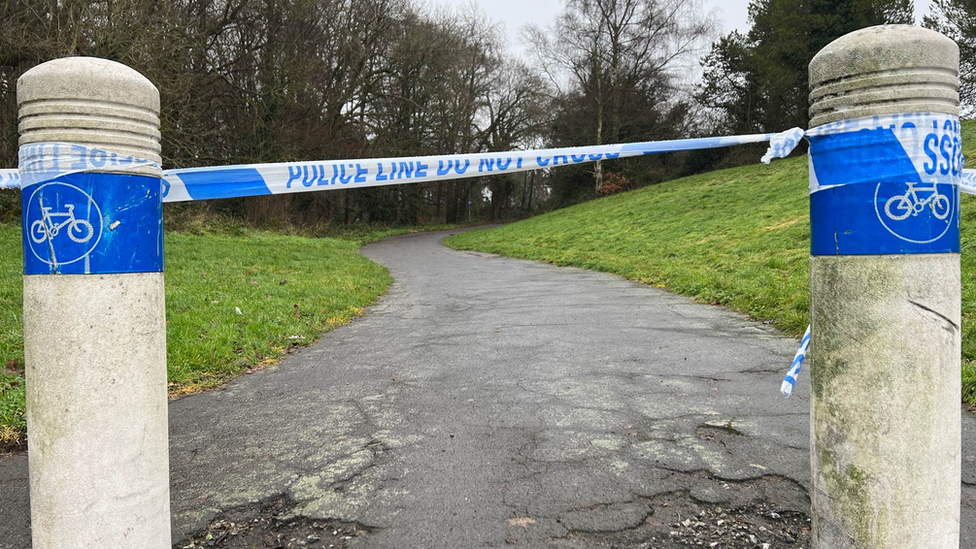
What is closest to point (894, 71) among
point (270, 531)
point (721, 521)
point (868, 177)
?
point (868, 177)

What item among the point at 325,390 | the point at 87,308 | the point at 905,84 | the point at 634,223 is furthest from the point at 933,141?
A: the point at 634,223

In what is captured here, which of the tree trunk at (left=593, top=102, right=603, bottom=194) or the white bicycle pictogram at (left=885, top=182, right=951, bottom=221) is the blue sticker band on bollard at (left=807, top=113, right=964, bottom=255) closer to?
the white bicycle pictogram at (left=885, top=182, right=951, bottom=221)

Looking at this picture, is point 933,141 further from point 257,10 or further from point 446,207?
point 446,207

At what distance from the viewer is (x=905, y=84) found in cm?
195

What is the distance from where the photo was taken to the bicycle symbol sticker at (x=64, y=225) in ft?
6.42

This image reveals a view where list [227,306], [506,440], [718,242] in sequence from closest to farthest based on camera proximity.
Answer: [506,440], [227,306], [718,242]

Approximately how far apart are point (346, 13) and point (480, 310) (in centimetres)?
2505

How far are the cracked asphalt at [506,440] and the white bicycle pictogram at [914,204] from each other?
1.36 m

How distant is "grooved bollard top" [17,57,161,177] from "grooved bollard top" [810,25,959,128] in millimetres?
2101

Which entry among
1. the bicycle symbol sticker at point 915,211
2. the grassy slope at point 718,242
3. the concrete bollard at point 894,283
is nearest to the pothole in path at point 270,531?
the concrete bollard at point 894,283

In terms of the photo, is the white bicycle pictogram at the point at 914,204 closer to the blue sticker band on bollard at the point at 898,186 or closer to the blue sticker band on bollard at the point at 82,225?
the blue sticker band on bollard at the point at 898,186

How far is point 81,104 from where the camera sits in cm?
196

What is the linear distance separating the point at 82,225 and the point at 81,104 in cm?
35

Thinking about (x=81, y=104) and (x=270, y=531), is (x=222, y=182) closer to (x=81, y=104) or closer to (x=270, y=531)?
(x=81, y=104)
